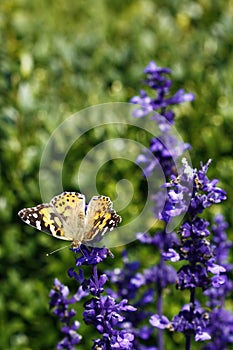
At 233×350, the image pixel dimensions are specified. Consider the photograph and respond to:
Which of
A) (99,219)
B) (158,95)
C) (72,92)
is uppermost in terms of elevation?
(72,92)

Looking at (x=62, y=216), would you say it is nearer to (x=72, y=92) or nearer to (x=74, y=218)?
(x=74, y=218)

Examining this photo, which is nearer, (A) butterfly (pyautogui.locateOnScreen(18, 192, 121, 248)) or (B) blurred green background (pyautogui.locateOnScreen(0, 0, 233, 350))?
(A) butterfly (pyautogui.locateOnScreen(18, 192, 121, 248))

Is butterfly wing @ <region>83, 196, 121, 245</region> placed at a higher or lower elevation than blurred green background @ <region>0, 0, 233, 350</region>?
lower

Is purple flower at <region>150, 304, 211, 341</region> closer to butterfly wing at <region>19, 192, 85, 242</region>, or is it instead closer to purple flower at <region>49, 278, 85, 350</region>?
purple flower at <region>49, 278, 85, 350</region>

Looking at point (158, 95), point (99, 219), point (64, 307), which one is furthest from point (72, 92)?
point (99, 219)

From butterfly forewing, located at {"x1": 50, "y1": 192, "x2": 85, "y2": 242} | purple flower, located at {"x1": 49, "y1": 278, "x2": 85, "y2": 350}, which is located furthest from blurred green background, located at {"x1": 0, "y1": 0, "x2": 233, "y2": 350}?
butterfly forewing, located at {"x1": 50, "y1": 192, "x2": 85, "y2": 242}

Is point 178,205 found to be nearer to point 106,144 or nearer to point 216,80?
point 106,144

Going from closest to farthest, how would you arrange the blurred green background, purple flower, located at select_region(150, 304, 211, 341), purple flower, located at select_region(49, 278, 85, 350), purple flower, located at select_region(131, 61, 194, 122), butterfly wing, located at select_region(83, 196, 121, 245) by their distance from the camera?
butterfly wing, located at select_region(83, 196, 121, 245), purple flower, located at select_region(150, 304, 211, 341), purple flower, located at select_region(49, 278, 85, 350), purple flower, located at select_region(131, 61, 194, 122), the blurred green background
